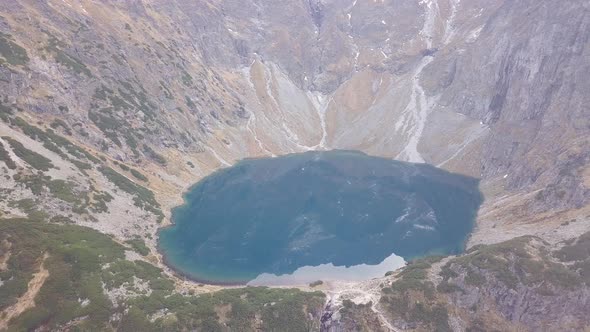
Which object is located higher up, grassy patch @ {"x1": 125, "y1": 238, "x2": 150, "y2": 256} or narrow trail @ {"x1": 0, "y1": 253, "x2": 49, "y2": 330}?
grassy patch @ {"x1": 125, "y1": 238, "x2": 150, "y2": 256}

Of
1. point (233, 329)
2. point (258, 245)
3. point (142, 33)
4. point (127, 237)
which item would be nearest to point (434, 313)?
point (233, 329)

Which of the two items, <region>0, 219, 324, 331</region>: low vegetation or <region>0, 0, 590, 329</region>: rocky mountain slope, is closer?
<region>0, 219, 324, 331</region>: low vegetation

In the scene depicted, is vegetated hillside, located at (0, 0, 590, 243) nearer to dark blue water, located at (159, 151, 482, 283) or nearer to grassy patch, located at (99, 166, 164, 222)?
grassy patch, located at (99, 166, 164, 222)

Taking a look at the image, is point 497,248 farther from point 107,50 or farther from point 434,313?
point 107,50

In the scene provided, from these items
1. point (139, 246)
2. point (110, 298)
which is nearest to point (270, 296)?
point (110, 298)

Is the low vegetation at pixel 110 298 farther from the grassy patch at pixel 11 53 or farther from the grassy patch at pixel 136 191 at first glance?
the grassy patch at pixel 11 53

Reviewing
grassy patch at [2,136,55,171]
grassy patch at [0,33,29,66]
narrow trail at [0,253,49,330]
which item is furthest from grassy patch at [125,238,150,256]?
grassy patch at [0,33,29,66]
